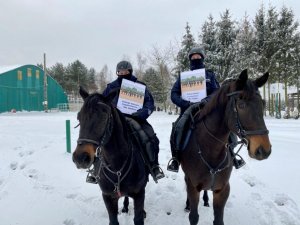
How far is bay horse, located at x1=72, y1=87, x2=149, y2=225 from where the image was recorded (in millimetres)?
3232

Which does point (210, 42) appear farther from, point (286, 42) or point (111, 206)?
point (111, 206)

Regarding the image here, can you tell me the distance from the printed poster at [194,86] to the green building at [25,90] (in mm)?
38731

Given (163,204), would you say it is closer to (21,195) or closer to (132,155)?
(132,155)

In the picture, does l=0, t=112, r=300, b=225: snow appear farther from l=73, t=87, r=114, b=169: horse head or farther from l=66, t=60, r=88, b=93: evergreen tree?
l=66, t=60, r=88, b=93: evergreen tree

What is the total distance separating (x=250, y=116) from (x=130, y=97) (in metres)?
2.56

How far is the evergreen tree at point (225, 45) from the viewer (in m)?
29.7

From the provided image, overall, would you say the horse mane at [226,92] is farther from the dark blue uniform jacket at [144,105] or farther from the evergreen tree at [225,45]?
the evergreen tree at [225,45]

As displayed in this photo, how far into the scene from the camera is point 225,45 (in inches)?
1189

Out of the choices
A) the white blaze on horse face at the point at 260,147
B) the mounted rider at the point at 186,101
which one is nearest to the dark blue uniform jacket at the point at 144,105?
the mounted rider at the point at 186,101

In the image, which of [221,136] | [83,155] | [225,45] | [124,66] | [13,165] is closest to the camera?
[83,155]

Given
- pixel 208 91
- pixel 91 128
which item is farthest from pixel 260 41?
pixel 91 128

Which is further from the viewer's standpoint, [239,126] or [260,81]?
[260,81]

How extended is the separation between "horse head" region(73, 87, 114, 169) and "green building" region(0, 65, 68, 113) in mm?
39804

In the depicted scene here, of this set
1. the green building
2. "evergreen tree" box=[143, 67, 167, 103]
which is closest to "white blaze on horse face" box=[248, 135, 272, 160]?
the green building
